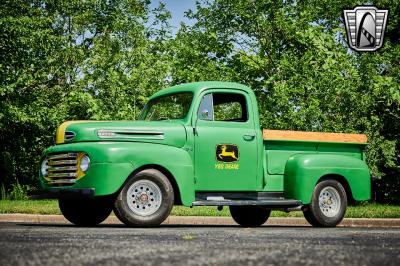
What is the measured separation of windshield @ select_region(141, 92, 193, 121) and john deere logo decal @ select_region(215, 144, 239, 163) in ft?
2.48

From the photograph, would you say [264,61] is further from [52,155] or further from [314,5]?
[52,155]

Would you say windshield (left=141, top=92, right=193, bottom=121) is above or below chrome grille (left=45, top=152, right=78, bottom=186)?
above

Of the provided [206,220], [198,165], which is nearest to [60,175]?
[198,165]

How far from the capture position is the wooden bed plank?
11.2 m

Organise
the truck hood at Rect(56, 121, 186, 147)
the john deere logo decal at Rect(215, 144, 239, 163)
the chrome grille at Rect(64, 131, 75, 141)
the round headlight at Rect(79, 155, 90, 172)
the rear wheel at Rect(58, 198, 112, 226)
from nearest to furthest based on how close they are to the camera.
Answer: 1. the round headlight at Rect(79, 155, 90, 172)
2. the truck hood at Rect(56, 121, 186, 147)
3. the chrome grille at Rect(64, 131, 75, 141)
4. the john deere logo decal at Rect(215, 144, 239, 163)
5. the rear wheel at Rect(58, 198, 112, 226)

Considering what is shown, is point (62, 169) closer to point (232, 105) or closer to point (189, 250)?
point (232, 105)

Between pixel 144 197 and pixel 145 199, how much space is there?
0.03 metres

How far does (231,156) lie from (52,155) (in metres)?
2.69

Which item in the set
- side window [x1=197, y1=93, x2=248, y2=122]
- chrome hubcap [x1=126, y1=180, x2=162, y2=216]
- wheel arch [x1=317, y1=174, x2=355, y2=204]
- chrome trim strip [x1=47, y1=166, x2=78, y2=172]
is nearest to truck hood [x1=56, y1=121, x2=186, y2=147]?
chrome trim strip [x1=47, y1=166, x2=78, y2=172]

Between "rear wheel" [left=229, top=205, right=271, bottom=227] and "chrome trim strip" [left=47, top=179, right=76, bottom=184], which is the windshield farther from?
"rear wheel" [left=229, top=205, right=271, bottom=227]

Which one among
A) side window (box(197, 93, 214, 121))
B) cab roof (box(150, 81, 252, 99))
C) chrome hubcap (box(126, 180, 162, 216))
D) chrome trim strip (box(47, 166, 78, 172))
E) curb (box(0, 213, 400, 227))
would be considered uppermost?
cab roof (box(150, 81, 252, 99))

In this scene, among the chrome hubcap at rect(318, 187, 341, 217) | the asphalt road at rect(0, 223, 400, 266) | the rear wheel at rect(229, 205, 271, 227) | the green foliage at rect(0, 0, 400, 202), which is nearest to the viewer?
the asphalt road at rect(0, 223, 400, 266)

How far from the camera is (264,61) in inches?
978

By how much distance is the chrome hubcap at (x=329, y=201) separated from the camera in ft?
38.3
